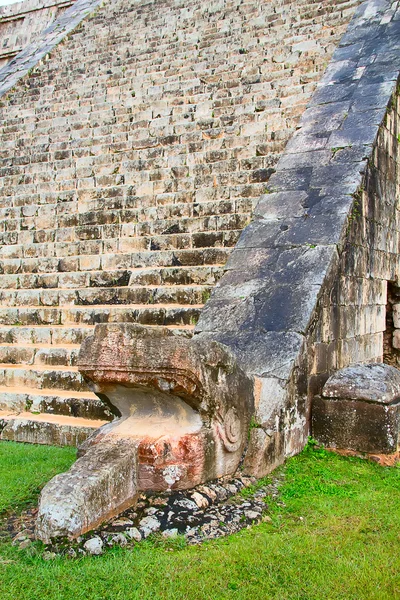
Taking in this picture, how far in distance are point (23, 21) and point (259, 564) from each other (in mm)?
22258

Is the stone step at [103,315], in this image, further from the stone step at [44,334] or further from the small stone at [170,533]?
the small stone at [170,533]

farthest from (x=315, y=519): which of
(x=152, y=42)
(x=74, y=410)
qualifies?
(x=152, y=42)

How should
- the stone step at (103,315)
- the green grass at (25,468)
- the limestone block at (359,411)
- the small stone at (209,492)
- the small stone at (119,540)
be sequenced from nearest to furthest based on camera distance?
the small stone at (119,540), the small stone at (209,492), the green grass at (25,468), the limestone block at (359,411), the stone step at (103,315)

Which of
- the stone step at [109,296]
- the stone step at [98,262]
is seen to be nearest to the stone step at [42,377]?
the stone step at [109,296]

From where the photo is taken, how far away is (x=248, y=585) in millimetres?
2740

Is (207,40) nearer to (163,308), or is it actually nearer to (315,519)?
(163,308)

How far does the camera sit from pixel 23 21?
70.4 feet

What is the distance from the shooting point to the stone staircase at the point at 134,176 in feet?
20.6

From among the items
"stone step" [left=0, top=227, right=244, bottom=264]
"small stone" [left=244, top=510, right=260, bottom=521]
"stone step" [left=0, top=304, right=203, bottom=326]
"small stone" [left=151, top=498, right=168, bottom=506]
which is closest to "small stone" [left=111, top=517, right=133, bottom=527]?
"small stone" [left=151, top=498, right=168, bottom=506]

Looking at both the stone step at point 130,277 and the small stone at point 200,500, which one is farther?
the stone step at point 130,277

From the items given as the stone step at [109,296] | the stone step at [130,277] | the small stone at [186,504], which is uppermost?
the stone step at [130,277]

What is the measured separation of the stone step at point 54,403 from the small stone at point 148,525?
78.3 inches

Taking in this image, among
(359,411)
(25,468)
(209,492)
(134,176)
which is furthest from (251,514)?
(134,176)

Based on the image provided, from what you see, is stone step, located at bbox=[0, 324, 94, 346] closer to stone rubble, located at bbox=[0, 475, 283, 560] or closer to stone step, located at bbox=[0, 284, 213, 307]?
stone step, located at bbox=[0, 284, 213, 307]
